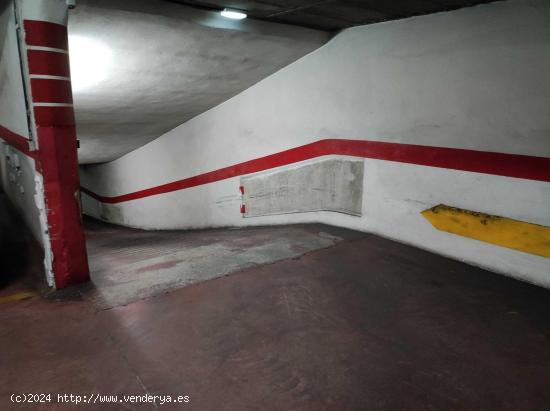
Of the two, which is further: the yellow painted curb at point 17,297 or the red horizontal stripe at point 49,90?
the yellow painted curb at point 17,297

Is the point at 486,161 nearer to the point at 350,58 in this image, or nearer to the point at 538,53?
the point at 538,53

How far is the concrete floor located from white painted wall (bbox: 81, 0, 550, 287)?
0.64 m

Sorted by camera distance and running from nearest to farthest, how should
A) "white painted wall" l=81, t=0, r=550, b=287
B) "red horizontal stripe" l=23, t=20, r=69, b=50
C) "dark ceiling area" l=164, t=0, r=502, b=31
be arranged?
"red horizontal stripe" l=23, t=20, r=69, b=50 < "white painted wall" l=81, t=0, r=550, b=287 < "dark ceiling area" l=164, t=0, r=502, b=31

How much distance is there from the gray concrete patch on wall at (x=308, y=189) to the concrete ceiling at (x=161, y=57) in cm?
135

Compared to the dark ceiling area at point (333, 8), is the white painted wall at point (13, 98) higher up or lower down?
lower down

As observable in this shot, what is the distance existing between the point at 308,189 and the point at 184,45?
7.37 feet

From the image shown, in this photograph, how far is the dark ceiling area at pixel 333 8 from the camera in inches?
120

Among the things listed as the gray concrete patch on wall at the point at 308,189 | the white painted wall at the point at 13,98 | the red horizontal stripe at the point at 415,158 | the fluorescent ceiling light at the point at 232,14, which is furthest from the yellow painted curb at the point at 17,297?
the red horizontal stripe at the point at 415,158

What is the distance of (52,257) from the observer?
286 cm

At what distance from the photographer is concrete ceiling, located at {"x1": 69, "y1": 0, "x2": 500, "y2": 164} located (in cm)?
308

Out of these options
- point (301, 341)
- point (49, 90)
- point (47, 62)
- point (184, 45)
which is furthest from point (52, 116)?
point (301, 341)

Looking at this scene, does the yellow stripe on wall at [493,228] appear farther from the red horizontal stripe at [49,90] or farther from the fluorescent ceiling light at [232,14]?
the red horizontal stripe at [49,90]

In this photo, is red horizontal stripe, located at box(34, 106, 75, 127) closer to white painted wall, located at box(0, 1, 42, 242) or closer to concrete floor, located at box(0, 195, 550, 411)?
white painted wall, located at box(0, 1, 42, 242)

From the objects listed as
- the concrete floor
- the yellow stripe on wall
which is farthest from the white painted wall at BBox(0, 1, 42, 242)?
the yellow stripe on wall
